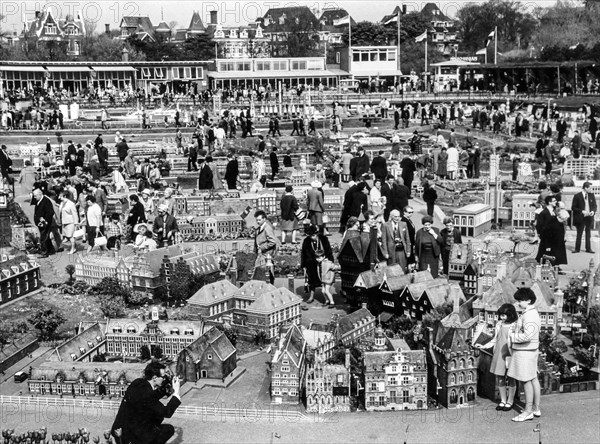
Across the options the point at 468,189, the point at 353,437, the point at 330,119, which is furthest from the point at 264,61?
the point at 353,437

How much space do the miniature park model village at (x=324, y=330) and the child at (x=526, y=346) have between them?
2.89ft

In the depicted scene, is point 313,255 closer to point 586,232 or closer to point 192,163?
point 586,232

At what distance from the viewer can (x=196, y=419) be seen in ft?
37.7

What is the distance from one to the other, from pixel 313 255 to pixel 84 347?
4.43 metres

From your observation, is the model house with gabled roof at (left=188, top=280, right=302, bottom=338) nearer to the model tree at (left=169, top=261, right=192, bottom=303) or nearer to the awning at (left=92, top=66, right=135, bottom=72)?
the model tree at (left=169, top=261, right=192, bottom=303)

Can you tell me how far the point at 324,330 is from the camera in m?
13.5

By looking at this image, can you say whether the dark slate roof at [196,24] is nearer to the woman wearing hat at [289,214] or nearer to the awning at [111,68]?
the awning at [111,68]

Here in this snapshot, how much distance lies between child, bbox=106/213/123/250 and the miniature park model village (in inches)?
73.5

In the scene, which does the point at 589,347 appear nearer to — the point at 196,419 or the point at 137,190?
the point at 196,419

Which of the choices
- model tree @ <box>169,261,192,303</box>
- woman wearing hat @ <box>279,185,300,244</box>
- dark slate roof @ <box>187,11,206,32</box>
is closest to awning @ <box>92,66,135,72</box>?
dark slate roof @ <box>187,11,206,32</box>

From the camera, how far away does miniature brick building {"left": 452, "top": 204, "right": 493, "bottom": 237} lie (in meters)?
21.4

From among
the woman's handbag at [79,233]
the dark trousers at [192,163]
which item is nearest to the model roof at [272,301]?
the woman's handbag at [79,233]

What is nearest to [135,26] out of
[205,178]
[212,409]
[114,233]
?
[205,178]

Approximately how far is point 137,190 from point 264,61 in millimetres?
46925
